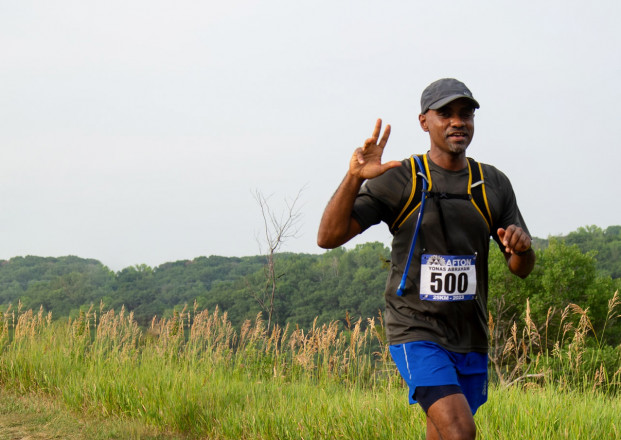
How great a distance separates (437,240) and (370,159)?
0.52 metres

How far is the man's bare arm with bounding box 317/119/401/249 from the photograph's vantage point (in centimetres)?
282

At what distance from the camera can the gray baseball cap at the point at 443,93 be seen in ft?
9.95

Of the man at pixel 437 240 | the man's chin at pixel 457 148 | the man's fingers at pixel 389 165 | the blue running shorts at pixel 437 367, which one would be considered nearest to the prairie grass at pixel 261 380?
the blue running shorts at pixel 437 367

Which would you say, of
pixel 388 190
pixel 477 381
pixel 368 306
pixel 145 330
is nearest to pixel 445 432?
pixel 477 381

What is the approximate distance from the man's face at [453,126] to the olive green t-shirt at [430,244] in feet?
0.41

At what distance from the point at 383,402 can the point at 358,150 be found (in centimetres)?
319

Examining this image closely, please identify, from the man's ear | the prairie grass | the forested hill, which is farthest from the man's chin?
the forested hill

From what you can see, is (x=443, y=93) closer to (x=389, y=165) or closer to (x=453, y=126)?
(x=453, y=126)

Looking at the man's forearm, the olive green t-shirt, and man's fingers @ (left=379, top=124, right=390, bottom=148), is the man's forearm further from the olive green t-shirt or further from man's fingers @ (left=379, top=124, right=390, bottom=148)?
man's fingers @ (left=379, top=124, right=390, bottom=148)

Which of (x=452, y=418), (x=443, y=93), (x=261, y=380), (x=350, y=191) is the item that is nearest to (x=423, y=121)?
(x=443, y=93)

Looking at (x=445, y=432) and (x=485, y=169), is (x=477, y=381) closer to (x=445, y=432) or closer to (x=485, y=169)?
(x=445, y=432)

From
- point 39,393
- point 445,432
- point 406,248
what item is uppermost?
point 406,248

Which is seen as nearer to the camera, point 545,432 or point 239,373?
point 545,432

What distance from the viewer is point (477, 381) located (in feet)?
10.4
